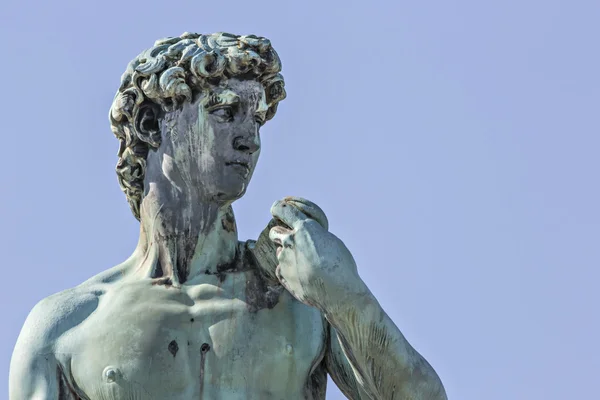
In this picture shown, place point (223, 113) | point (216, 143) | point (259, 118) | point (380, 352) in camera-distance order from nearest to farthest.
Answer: point (380, 352), point (216, 143), point (223, 113), point (259, 118)

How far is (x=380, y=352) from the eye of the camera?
27938 mm

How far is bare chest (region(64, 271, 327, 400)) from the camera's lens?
28453 mm

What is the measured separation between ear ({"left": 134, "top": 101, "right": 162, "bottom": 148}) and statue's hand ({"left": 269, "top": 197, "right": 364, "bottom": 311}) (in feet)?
Result: 4.91

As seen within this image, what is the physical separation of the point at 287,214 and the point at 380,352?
1213 millimetres

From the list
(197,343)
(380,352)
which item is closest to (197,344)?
(197,343)

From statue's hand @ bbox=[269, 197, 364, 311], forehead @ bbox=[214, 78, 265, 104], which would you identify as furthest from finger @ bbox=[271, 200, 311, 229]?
forehead @ bbox=[214, 78, 265, 104]

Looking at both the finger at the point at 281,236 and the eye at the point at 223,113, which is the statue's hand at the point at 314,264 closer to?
the finger at the point at 281,236

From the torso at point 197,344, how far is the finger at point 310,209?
3.03 feet

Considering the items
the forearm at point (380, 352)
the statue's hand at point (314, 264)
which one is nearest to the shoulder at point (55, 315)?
the statue's hand at point (314, 264)

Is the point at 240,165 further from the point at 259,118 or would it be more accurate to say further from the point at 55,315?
the point at 55,315

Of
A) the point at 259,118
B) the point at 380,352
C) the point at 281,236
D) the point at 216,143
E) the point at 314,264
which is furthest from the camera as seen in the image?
the point at 259,118

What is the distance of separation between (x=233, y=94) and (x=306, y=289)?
1864mm

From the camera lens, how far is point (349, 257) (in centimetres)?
2783

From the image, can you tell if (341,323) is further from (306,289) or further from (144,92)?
(144,92)
